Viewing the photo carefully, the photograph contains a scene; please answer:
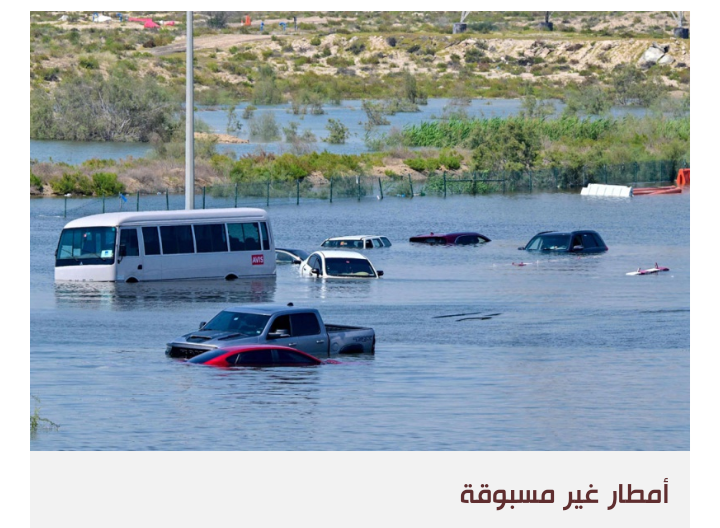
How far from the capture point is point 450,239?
60188mm

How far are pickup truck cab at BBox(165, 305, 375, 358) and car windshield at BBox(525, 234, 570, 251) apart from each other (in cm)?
3031

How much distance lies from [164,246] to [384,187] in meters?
44.2

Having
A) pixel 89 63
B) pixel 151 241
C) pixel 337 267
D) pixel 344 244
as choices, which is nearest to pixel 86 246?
pixel 151 241

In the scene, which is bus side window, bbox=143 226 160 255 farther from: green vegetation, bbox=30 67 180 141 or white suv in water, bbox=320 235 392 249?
green vegetation, bbox=30 67 180 141

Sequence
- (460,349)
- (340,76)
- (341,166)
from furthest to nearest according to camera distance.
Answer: (340,76), (341,166), (460,349)

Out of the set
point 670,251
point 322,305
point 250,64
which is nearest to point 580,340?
point 322,305

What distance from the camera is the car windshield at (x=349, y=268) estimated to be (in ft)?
154

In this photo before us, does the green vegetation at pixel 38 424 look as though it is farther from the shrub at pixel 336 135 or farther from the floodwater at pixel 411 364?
the shrub at pixel 336 135

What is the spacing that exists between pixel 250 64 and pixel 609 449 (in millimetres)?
147539

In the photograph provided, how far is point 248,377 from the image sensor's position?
2625 centimetres

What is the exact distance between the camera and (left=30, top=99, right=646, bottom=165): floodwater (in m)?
104

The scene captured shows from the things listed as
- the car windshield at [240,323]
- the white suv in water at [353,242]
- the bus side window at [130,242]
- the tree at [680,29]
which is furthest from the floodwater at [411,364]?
the tree at [680,29]

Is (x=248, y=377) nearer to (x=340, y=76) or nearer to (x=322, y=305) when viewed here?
(x=322, y=305)

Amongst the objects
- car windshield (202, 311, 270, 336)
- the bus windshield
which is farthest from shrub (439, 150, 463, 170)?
car windshield (202, 311, 270, 336)
